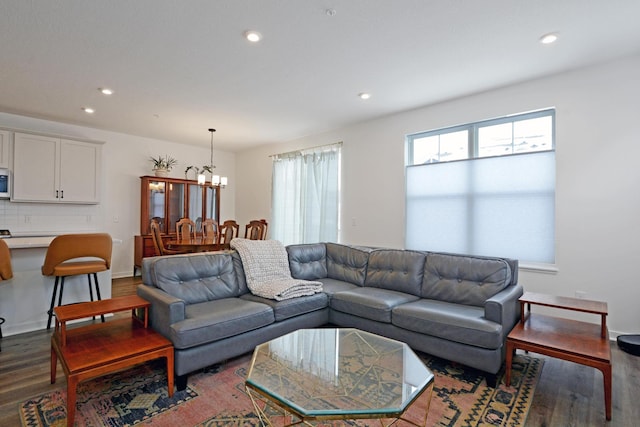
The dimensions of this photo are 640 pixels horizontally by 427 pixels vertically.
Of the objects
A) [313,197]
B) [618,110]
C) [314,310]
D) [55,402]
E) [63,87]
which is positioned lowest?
[55,402]

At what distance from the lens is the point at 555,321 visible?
256 cm

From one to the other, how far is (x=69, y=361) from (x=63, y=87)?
3352mm

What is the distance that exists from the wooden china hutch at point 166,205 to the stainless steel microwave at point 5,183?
178 centimetres

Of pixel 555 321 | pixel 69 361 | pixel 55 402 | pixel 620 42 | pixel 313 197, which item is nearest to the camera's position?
pixel 69 361

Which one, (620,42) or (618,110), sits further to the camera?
(618,110)

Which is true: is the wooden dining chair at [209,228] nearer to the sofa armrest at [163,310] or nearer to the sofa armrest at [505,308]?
the sofa armrest at [163,310]

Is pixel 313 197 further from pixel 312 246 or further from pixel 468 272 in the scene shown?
pixel 468 272

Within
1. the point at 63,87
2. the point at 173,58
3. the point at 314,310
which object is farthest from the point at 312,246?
the point at 63,87

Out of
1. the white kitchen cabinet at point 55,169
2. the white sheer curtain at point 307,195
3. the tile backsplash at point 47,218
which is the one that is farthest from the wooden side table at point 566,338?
the tile backsplash at point 47,218

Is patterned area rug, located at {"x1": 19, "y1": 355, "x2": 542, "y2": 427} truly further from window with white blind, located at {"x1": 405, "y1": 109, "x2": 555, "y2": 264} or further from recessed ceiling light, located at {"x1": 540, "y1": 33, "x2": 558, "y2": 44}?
recessed ceiling light, located at {"x1": 540, "y1": 33, "x2": 558, "y2": 44}

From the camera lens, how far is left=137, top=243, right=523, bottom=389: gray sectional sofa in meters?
2.26

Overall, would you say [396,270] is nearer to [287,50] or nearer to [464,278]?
[464,278]

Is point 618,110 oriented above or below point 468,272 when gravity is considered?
above

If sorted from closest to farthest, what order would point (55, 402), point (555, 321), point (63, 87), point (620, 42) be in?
point (55, 402)
point (555, 321)
point (620, 42)
point (63, 87)
